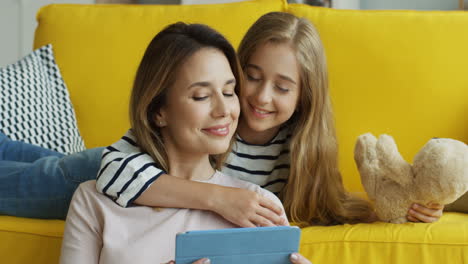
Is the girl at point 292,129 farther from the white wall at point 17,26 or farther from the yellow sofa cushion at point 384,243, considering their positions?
the white wall at point 17,26

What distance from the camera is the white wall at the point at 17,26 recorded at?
13.1ft

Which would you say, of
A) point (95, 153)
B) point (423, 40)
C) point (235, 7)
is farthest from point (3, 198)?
point (423, 40)

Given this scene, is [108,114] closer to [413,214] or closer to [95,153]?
[95,153]

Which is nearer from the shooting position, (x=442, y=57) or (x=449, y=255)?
(x=449, y=255)

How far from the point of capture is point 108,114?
2193 millimetres

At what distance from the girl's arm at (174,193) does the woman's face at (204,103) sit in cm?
9

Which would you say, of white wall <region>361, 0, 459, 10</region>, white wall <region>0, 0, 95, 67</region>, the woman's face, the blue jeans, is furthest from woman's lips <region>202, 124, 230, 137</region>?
white wall <region>0, 0, 95, 67</region>

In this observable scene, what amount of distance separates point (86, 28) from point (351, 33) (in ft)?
3.13

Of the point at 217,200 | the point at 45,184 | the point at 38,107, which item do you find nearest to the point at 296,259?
the point at 217,200

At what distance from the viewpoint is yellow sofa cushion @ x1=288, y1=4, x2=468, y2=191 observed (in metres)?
2.02

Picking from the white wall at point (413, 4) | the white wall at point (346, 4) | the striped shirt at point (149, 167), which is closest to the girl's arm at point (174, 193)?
the striped shirt at point (149, 167)

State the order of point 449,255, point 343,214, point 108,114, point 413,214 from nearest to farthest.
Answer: point 449,255 → point 413,214 → point 343,214 → point 108,114

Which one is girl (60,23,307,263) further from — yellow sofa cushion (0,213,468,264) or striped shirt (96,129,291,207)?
yellow sofa cushion (0,213,468,264)

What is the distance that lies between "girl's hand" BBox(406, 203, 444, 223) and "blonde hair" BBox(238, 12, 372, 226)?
0.17 m
